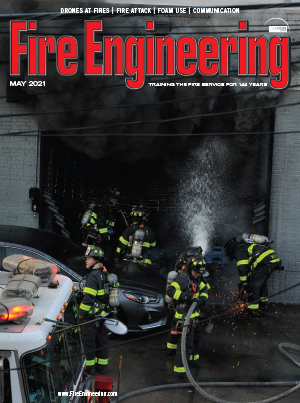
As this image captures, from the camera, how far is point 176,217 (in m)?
10.4

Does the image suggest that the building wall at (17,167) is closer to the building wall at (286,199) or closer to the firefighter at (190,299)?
the firefighter at (190,299)

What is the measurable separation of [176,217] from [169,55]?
356cm

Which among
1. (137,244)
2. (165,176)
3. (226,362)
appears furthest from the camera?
(165,176)

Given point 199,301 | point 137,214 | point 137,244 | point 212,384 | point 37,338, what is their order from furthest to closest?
point 137,214 < point 137,244 < point 199,301 < point 212,384 < point 37,338

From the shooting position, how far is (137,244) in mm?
9000

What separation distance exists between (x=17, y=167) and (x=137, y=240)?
274cm

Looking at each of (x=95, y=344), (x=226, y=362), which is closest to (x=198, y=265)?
(x=226, y=362)

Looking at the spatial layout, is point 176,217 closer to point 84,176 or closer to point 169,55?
A: point 84,176

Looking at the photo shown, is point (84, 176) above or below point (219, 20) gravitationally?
below

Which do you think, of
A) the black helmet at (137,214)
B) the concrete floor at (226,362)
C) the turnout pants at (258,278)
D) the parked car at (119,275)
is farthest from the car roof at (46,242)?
the turnout pants at (258,278)

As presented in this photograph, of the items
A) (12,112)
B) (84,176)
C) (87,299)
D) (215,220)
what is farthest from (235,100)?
(87,299)

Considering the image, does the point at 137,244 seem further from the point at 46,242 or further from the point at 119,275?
the point at 46,242

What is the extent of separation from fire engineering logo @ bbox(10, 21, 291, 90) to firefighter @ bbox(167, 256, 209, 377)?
3882 millimetres

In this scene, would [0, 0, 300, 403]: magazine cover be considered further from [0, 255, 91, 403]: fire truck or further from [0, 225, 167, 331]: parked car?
[0, 255, 91, 403]: fire truck
